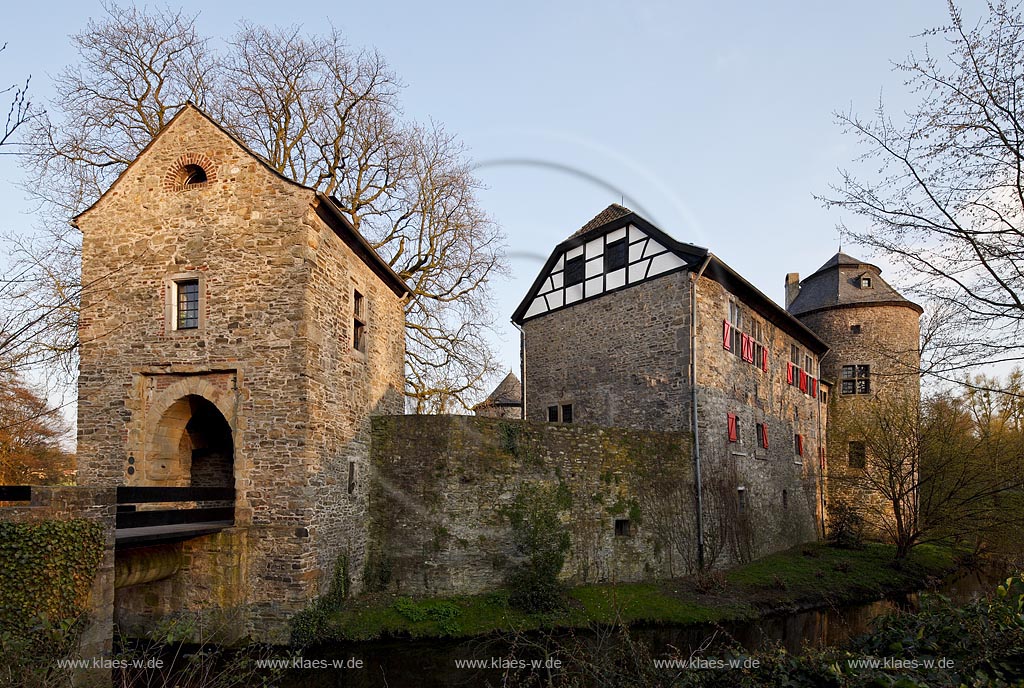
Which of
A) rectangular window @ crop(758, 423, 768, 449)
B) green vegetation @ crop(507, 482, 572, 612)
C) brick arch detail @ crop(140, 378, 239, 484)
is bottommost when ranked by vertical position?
green vegetation @ crop(507, 482, 572, 612)

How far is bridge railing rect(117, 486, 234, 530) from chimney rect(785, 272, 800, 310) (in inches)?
1016

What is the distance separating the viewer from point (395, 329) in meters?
15.2

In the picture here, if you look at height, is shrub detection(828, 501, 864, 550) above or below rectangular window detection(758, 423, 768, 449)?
below

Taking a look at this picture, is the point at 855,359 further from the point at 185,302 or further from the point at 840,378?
the point at 185,302

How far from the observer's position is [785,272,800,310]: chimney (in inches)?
1163

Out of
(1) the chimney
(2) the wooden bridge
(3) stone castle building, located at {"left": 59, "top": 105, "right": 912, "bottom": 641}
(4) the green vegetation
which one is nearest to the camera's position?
(2) the wooden bridge

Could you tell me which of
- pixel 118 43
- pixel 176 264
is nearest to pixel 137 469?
pixel 176 264

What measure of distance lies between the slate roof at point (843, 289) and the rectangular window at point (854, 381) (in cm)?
249

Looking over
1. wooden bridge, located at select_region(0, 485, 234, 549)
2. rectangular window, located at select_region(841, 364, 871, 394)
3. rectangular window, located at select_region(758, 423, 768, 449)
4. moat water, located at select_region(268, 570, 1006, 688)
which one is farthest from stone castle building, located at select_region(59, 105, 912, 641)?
rectangular window, located at select_region(841, 364, 871, 394)

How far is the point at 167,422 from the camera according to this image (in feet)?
36.2

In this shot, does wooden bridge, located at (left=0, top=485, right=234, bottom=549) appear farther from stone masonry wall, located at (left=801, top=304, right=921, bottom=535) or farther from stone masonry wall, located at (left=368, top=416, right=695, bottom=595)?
stone masonry wall, located at (left=801, top=304, right=921, bottom=535)

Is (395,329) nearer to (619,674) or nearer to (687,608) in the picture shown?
(687,608)

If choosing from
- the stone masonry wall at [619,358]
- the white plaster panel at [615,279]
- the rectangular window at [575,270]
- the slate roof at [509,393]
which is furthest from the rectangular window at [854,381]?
the slate roof at [509,393]

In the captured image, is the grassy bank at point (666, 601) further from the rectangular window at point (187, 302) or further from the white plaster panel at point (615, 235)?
the white plaster panel at point (615, 235)
